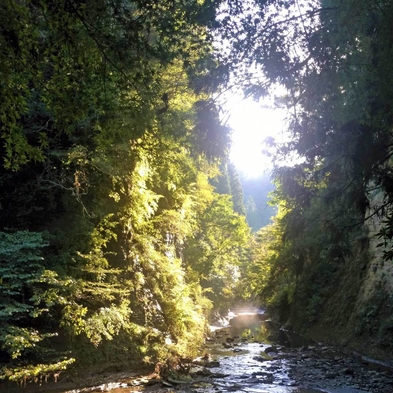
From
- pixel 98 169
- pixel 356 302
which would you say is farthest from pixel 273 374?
pixel 98 169

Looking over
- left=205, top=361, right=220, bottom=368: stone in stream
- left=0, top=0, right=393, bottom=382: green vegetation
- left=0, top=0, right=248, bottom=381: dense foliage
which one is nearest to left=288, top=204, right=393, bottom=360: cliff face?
left=0, top=0, right=393, bottom=382: green vegetation

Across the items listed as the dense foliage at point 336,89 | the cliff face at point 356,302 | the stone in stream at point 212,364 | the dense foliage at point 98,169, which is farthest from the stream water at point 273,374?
the dense foliage at point 336,89

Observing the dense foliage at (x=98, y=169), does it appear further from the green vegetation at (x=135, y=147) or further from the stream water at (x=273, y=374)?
the stream water at (x=273, y=374)

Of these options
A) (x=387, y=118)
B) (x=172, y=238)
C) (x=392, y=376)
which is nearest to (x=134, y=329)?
(x=172, y=238)

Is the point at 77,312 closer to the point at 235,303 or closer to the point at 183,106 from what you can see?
the point at 183,106

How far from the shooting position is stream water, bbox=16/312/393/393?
32.3ft

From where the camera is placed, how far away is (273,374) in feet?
38.9

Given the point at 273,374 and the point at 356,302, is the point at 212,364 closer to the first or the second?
the point at 273,374

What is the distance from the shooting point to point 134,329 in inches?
446

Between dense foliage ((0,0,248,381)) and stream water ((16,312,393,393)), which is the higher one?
dense foliage ((0,0,248,381))

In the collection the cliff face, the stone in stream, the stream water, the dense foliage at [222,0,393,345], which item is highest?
the dense foliage at [222,0,393,345]

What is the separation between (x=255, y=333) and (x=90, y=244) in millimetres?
15726

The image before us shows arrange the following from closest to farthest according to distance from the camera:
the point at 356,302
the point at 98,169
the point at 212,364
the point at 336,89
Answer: the point at 336,89 < the point at 98,169 < the point at 212,364 < the point at 356,302

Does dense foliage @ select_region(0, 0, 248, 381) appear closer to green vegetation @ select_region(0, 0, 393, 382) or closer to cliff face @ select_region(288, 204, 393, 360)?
green vegetation @ select_region(0, 0, 393, 382)
